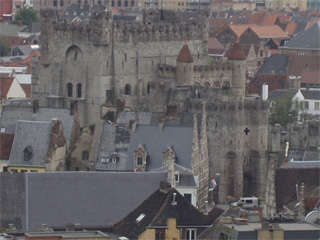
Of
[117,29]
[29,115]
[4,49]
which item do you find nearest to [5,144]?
[29,115]

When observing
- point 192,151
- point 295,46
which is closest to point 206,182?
point 192,151

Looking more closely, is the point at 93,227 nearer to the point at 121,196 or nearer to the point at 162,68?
the point at 121,196

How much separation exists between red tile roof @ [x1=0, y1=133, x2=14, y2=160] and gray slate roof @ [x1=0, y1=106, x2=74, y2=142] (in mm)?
3396

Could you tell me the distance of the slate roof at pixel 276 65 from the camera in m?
150

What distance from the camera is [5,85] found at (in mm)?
127875

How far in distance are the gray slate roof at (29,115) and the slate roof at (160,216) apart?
30.6 metres

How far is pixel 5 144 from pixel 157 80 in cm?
1827

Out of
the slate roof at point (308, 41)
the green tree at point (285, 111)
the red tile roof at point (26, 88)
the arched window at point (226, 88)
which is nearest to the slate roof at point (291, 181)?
the arched window at point (226, 88)

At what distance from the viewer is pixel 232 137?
9744cm

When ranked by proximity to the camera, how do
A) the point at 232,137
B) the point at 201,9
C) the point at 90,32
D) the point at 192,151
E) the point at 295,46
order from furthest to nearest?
the point at 295,46 → the point at 201,9 → the point at 90,32 → the point at 232,137 → the point at 192,151

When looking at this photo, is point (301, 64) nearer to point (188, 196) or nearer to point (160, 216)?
point (188, 196)

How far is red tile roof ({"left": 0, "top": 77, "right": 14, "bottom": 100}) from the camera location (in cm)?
12612

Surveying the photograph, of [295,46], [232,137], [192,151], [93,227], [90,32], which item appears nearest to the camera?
[93,227]

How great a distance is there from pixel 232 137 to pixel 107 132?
858cm
